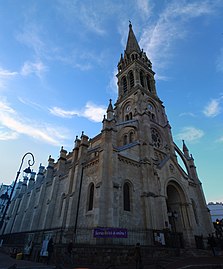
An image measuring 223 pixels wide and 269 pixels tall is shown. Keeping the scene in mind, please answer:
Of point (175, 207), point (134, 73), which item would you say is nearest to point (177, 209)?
point (175, 207)

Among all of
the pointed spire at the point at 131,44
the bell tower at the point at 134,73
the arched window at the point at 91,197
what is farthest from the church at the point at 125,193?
the pointed spire at the point at 131,44

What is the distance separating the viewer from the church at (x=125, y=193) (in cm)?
1581

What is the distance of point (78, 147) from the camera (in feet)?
77.8

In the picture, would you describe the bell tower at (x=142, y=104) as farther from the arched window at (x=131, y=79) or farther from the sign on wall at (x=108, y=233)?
the sign on wall at (x=108, y=233)

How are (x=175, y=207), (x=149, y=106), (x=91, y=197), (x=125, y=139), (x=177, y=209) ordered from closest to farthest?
(x=91, y=197), (x=177, y=209), (x=175, y=207), (x=125, y=139), (x=149, y=106)

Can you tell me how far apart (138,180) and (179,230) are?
8.74 meters

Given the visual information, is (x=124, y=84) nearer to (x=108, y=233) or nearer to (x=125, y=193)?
(x=125, y=193)

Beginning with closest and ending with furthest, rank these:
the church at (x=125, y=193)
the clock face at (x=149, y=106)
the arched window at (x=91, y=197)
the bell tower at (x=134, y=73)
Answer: the church at (x=125, y=193), the arched window at (x=91, y=197), the clock face at (x=149, y=106), the bell tower at (x=134, y=73)

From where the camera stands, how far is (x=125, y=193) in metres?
18.1

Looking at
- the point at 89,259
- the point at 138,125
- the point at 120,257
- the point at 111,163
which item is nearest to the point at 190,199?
the point at 138,125

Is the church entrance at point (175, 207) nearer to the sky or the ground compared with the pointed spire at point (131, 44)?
nearer to the ground

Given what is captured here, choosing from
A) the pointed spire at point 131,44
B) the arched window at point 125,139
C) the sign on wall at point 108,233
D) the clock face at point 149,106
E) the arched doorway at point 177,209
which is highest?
the pointed spire at point 131,44

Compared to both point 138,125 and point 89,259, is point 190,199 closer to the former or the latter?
point 138,125

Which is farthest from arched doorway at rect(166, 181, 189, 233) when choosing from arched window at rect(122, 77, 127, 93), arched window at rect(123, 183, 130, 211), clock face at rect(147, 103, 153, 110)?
arched window at rect(122, 77, 127, 93)
